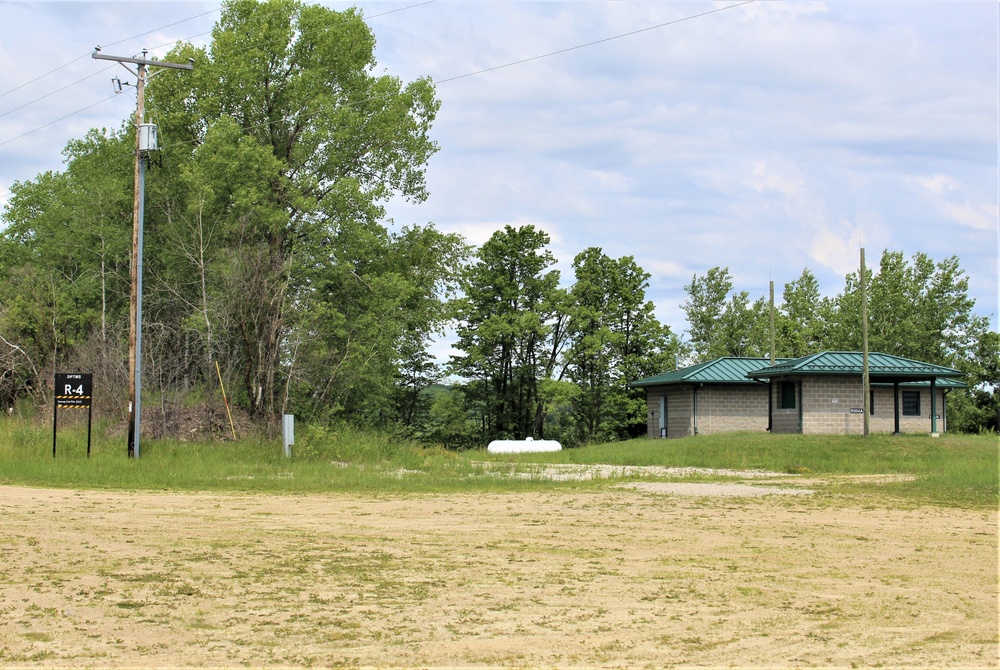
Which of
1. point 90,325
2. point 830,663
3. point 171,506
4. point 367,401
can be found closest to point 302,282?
point 367,401

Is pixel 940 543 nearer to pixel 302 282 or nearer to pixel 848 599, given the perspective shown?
pixel 848 599

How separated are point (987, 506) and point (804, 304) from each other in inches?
2260

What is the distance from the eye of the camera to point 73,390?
85.2ft

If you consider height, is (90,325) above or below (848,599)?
above

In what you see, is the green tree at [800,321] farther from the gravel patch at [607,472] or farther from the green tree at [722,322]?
the gravel patch at [607,472]

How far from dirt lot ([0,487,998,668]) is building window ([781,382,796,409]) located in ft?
75.5

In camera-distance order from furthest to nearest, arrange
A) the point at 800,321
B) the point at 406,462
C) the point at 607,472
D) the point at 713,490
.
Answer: the point at 800,321, the point at 406,462, the point at 607,472, the point at 713,490

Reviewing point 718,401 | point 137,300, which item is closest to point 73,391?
point 137,300

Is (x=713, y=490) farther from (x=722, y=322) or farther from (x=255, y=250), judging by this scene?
(x=722, y=322)


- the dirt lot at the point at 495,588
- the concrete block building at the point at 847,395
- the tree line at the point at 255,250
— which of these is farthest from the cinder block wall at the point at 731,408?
the dirt lot at the point at 495,588

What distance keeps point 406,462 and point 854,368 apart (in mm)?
→ 19468

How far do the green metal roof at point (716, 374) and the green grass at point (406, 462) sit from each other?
606cm

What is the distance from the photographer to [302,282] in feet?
131

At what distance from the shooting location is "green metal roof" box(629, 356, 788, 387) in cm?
4343
